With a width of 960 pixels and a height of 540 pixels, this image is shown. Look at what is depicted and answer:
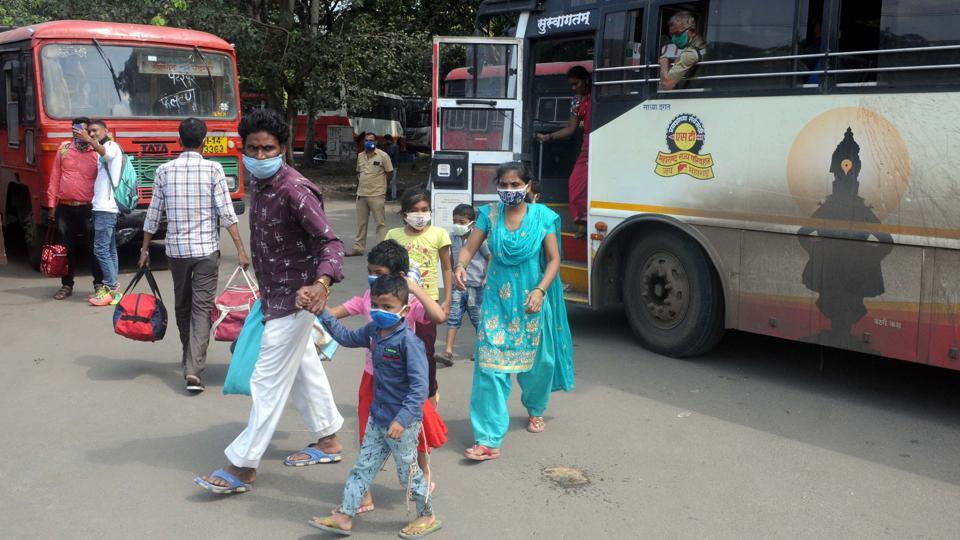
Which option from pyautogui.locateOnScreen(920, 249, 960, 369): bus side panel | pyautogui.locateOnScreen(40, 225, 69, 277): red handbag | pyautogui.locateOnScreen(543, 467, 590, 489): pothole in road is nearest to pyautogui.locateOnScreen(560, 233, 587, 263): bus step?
pyautogui.locateOnScreen(920, 249, 960, 369): bus side panel

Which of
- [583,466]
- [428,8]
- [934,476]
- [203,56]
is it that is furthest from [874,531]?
[428,8]

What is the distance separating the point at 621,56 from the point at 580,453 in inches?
140

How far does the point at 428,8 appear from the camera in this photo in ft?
80.4

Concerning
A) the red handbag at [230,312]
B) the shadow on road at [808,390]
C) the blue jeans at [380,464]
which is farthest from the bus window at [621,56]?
the blue jeans at [380,464]

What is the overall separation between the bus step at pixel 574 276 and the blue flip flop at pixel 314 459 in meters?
3.47

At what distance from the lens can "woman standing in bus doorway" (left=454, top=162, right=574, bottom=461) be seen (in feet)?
16.6

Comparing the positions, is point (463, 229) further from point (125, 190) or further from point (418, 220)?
point (125, 190)

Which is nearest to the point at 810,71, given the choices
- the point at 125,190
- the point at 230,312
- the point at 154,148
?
the point at 230,312

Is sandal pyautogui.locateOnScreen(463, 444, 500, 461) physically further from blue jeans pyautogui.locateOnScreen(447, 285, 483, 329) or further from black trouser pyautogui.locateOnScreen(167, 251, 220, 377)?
black trouser pyautogui.locateOnScreen(167, 251, 220, 377)

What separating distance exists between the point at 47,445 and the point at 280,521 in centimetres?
180

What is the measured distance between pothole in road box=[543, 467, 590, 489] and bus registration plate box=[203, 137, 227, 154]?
7879 mm

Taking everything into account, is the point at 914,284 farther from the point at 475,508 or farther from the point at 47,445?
the point at 47,445

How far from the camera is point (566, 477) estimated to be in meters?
4.79

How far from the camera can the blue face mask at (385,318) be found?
3.92 meters
